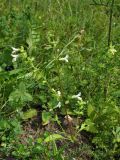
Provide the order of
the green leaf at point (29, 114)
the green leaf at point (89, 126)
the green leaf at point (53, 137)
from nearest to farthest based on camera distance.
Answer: the green leaf at point (53, 137) < the green leaf at point (89, 126) < the green leaf at point (29, 114)

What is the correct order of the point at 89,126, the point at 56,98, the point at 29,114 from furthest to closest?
the point at 29,114 → the point at 89,126 → the point at 56,98

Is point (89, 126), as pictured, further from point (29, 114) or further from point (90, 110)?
point (29, 114)

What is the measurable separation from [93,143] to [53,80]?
23.3 inches

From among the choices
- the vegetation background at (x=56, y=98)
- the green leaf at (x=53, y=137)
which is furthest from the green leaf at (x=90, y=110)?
the green leaf at (x=53, y=137)

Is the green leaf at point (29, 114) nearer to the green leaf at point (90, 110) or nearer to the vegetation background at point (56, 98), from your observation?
the vegetation background at point (56, 98)

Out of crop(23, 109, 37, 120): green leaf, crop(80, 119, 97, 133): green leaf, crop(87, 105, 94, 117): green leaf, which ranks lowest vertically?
crop(80, 119, 97, 133): green leaf

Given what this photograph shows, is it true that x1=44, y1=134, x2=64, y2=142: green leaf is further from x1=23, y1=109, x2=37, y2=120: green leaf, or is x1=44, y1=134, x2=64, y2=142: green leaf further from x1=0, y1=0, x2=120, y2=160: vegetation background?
x1=23, y1=109, x2=37, y2=120: green leaf

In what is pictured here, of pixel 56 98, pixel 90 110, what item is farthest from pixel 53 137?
pixel 90 110

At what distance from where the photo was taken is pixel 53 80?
3.35 m

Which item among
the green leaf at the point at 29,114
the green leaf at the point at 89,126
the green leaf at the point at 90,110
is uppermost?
the green leaf at the point at 90,110

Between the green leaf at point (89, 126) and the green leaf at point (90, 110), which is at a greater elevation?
the green leaf at point (90, 110)

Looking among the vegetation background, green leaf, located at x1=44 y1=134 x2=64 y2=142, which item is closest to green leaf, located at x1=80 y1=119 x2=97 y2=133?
the vegetation background

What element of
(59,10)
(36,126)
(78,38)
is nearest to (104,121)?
(36,126)

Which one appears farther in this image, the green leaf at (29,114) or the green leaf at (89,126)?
the green leaf at (29,114)
